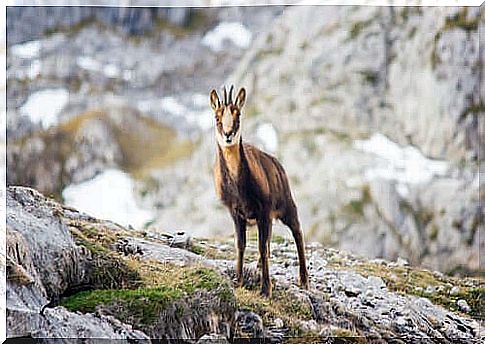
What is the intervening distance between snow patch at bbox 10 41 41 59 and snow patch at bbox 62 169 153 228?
1456 mm

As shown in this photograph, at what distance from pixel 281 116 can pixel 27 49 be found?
259cm

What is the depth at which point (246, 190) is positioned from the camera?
6246mm

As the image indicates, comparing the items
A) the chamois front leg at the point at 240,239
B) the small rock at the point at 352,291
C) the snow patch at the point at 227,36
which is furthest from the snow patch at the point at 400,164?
the snow patch at the point at 227,36

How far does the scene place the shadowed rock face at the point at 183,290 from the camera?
18.7 ft

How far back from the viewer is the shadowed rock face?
569cm

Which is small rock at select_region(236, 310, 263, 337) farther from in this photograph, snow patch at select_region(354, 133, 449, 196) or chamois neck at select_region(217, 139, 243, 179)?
snow patch at select_region(354, 133, 449, 196)

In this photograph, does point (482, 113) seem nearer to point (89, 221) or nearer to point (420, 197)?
point (420, 197)

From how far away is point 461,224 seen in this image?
704 centimetres

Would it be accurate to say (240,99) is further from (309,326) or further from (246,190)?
(309,326)

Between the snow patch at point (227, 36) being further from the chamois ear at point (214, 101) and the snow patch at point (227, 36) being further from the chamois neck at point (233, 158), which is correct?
the chamois neck at point (233, 158)

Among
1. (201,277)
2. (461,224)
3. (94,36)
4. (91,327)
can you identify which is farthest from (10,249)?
(461,224)

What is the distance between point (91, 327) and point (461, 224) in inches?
129

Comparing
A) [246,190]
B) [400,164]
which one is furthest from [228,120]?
[400,164]

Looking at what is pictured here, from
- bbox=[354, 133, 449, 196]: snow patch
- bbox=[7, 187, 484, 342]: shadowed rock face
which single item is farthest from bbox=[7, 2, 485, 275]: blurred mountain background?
bbox=[7, 187, 484, 342]: shadowed rock face
